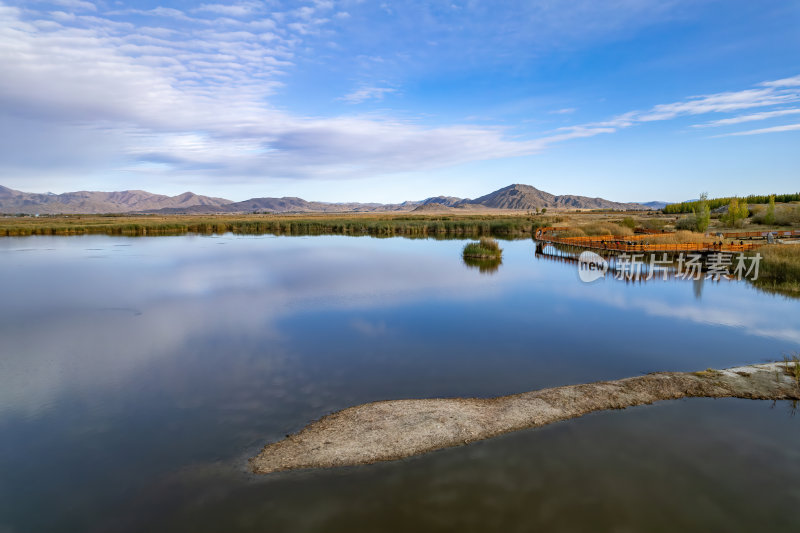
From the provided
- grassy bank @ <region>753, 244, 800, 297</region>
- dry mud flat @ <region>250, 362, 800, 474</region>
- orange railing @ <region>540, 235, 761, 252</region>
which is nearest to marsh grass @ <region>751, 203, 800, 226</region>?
orange railing @ <region>540, 235, 761, 252</region>

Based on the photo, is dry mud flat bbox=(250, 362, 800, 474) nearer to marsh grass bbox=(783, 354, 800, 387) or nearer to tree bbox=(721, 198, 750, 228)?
marsh grass bbox=(783, 354, 800, 387)

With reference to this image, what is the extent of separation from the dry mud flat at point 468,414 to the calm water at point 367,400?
33cm

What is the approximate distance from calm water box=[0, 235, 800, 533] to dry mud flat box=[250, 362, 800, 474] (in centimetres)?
33

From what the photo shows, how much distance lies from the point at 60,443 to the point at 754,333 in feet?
68.1

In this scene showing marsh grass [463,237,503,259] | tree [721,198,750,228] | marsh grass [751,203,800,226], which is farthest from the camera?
tree [721,198,750,228]

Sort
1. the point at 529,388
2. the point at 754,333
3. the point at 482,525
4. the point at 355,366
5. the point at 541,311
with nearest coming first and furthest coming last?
the point at 482,525, the point at 529,388, the point at 355,366, the point at 754,333, the point at 541,311

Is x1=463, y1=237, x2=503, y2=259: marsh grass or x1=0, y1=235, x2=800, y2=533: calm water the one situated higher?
x1=463, y1=237, x2=503, y2=259: marsh grass

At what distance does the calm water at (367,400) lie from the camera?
6430mm

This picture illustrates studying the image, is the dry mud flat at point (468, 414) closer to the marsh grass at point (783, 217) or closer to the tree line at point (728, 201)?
the marsh grass at point (783, 217)

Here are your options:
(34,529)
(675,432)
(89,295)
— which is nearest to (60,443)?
(34,529)

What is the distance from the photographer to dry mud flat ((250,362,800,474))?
7.64 m

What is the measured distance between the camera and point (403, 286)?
23.5 meters

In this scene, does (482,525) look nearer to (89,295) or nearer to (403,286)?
(403,286)

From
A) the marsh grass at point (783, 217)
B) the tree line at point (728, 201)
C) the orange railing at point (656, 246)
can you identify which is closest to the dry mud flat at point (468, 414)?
the orange railing at point (656, 246)
